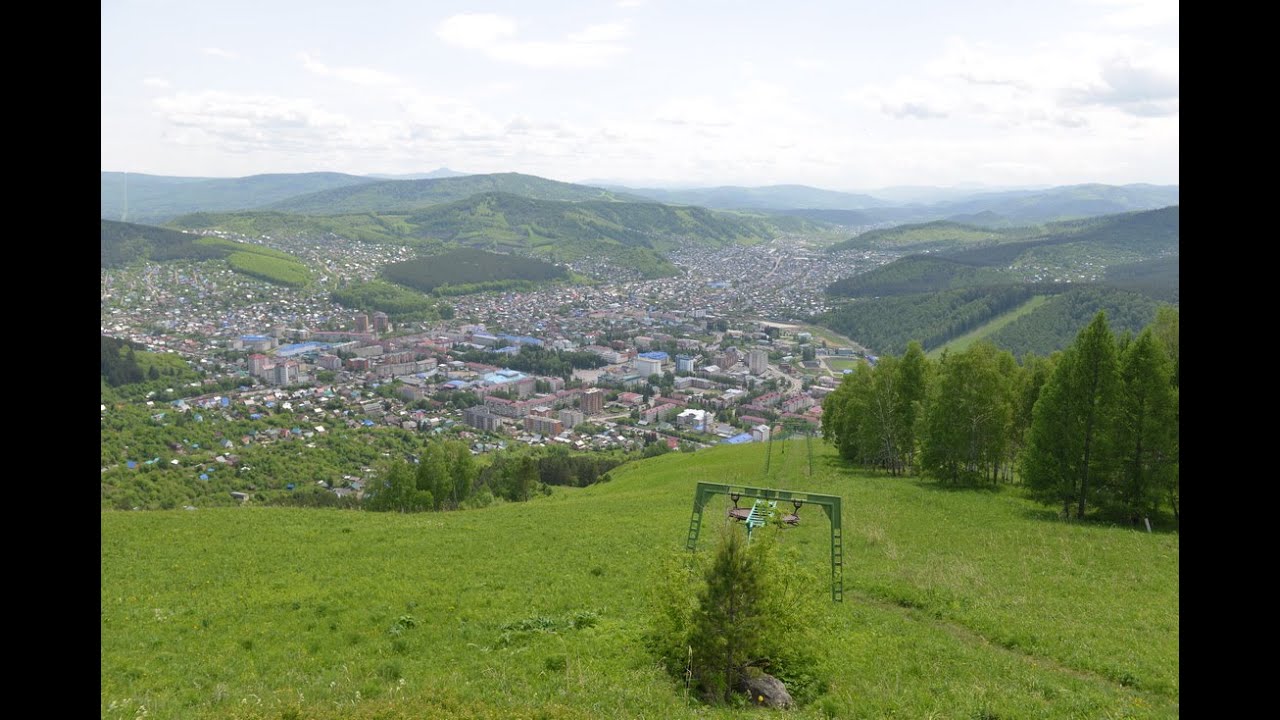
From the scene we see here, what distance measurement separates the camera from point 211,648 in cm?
1465

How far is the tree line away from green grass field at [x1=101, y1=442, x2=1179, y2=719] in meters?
2.23

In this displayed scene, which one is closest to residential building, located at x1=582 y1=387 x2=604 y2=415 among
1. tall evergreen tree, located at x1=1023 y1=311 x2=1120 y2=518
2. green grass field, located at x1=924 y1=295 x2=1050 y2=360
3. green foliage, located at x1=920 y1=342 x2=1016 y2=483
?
green grass field, located at x1=924 y1=295 x2=1050 y2=360

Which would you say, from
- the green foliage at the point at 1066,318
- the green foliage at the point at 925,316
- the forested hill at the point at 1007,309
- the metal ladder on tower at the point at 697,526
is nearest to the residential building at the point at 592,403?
the green foliage at the point at 925,316

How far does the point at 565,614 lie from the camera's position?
16.3m

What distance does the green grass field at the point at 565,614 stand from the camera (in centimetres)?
1145

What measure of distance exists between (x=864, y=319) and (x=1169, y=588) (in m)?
155

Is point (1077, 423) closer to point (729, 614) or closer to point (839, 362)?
point (729, 614)

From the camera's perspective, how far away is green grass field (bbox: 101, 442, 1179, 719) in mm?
11445

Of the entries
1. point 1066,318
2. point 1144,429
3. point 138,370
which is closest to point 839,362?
point 1066,318

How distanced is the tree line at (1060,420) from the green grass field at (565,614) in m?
2.23

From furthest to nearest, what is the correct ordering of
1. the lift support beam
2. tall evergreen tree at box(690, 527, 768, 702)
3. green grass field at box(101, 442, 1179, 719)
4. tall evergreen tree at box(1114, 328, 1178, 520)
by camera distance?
tall evergreen tree at box(1114, 328, 1178, 520) → the lift support beam → tall evergreen tree at box(690, 527, 768, 702) → green grass field at box(101, 442, 1179, 719)

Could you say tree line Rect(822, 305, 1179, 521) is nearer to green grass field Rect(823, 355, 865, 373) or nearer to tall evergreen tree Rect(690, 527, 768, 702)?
tall evergreen tree Rect(690, 527, 768, 702)

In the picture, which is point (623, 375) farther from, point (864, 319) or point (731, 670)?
point (731, 670)

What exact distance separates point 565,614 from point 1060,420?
22.4m
